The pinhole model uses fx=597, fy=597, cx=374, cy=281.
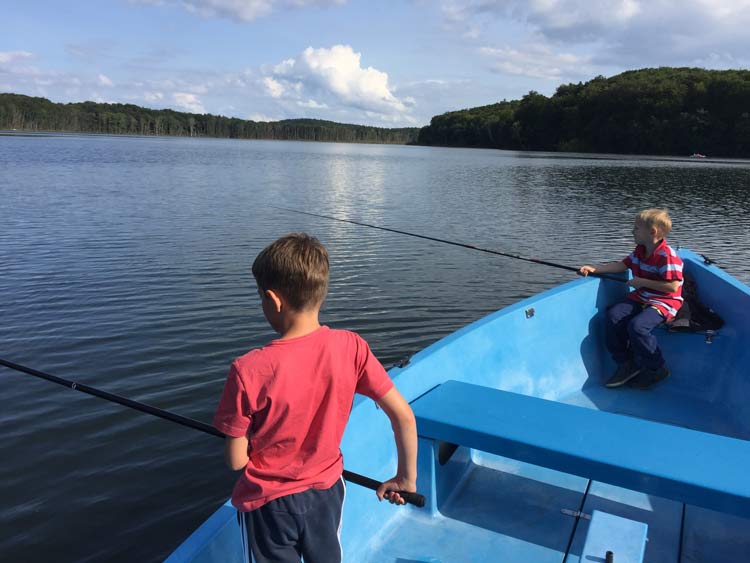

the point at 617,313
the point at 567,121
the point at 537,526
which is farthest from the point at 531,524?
the point at 567,121

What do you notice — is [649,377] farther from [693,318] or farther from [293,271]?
[293,271]

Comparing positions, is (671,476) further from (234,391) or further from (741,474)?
(234,391)

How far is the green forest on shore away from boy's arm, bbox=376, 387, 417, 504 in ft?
256

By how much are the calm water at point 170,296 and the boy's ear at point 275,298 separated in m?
2.81

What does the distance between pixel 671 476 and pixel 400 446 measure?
1.22 m

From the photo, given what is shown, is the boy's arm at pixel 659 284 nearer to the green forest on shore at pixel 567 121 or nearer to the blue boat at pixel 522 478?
the blue boat at pixel 522 478

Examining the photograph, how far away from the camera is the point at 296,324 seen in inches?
60.7

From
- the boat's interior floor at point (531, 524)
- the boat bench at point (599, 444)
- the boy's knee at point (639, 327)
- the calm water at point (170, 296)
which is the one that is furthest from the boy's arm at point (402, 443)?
the boy's knee at point (639, 327)

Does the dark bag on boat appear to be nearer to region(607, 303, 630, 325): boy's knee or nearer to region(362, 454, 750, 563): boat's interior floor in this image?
region(607, 303, 630, 325): boy's knee

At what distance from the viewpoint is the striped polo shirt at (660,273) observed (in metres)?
4.42

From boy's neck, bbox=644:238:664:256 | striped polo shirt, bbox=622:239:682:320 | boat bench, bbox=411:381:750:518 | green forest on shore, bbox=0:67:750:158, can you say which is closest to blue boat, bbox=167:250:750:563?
boat bench, bbox=411:381:750:518

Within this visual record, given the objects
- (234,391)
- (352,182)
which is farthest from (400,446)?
(352,182)

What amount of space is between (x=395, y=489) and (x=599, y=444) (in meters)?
1.19

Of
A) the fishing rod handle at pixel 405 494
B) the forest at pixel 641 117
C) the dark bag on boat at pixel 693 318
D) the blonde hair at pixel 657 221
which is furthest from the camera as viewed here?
the forest at pixel 641 117
